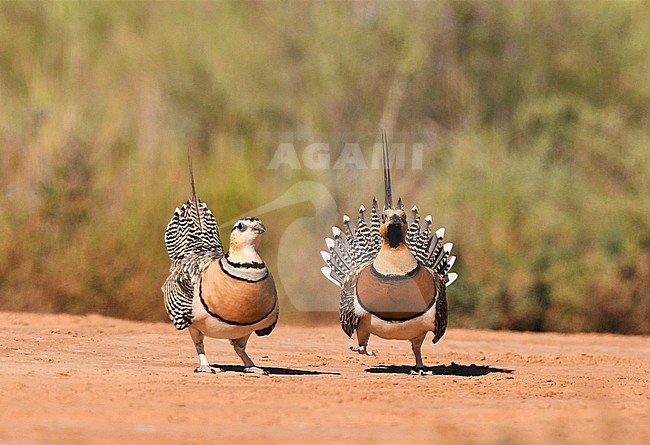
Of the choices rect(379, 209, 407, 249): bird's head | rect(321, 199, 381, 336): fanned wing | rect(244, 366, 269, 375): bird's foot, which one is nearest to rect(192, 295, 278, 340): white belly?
rect(244, 366, 269, 375): bird's foot

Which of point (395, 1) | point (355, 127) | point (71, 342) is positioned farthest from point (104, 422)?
point (395, 1)

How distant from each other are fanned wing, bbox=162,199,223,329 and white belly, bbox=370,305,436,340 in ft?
4.00

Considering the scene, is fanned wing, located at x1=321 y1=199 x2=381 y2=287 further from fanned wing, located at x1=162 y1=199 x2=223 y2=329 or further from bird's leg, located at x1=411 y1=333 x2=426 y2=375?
fanned wing, located at x1=162 y1=199 x2=223 y2=329

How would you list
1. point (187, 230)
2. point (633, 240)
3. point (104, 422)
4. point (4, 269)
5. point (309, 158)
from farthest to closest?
point (309, 158)
point (633, 240)
point (4, 269)
point (187, 230)
point (104, 422)

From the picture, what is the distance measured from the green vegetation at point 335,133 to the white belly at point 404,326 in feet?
17.6

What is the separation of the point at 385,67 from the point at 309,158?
3.94 m

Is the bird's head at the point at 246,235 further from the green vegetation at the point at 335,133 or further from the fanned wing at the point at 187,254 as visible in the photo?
the green vegetation at the point at 335,133

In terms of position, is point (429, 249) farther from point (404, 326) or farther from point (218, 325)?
point (218, 325)

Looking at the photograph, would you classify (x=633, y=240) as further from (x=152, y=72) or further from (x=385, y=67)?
(x=152, y=72)

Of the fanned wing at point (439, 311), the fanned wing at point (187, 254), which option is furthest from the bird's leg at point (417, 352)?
the fanned wing at point (187, 254)

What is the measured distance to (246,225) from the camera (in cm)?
830

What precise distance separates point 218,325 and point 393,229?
1430mm

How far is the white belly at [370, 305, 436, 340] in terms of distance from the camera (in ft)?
28.7

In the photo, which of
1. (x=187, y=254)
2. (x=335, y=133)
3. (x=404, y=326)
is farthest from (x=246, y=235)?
(x=335, y=133)
